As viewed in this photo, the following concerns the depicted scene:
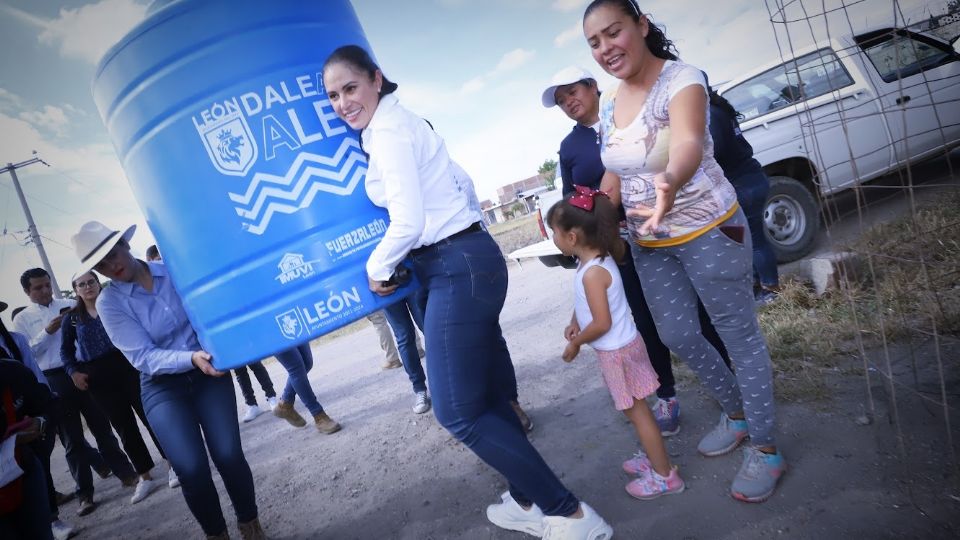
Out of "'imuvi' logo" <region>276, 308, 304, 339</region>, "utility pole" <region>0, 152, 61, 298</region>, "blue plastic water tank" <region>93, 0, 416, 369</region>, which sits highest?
"utility pole" <region>0, 152, 61, 298</region>

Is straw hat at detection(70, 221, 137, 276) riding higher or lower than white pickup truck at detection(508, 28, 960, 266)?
higher

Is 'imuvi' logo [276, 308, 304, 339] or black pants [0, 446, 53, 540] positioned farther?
black pants [0, 446, 53, 540]

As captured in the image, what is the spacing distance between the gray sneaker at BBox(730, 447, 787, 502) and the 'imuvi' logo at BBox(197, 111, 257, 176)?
80.4 inches

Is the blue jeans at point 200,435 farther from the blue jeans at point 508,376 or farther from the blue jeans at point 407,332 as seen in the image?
the blue jeans at point 407,332

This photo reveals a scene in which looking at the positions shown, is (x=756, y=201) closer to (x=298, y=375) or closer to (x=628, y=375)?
(x=628, y=375)

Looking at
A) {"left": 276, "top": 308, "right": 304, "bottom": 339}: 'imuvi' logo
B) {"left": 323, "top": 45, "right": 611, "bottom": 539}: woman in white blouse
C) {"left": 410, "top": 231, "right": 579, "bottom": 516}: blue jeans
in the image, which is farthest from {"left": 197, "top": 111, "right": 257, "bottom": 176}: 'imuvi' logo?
{"left": 410, "top": 231, "right": 579, "bottom": 516}: blue jeans

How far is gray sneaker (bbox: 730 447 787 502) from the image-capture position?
1587 mm

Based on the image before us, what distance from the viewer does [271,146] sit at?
51.7 inches

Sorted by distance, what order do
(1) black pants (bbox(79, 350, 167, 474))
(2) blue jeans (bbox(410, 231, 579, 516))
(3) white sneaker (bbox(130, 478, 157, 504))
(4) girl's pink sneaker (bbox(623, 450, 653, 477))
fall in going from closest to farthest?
1. (2) blue jeans (bbox(410, 231, 579, 516))
2. (4) girl's pink sneaker (bbox(623, 450, 653, 477))
3. (1) black pants (bbox(79, 350, 167, 474))
4. (3) white sneaker (bbox(130, 478, 157, 504))

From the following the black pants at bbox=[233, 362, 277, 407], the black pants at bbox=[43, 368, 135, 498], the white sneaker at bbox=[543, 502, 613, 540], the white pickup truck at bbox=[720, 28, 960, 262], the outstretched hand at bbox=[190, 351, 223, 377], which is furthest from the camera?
the black pants at bbox=[233, 362, 277, 407]

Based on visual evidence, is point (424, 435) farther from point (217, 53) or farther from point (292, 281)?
point (217, 53)

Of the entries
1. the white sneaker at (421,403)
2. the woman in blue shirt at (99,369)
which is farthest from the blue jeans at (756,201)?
the woman in blue shirt at (99,369)

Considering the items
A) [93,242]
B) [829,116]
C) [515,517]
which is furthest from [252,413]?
[829,116]

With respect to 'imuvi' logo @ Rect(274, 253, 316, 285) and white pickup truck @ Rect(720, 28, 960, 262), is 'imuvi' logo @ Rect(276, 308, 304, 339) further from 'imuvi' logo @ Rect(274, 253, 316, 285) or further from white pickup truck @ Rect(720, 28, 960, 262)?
white pickup truck @ Rect(720, 28, 960, 262)
